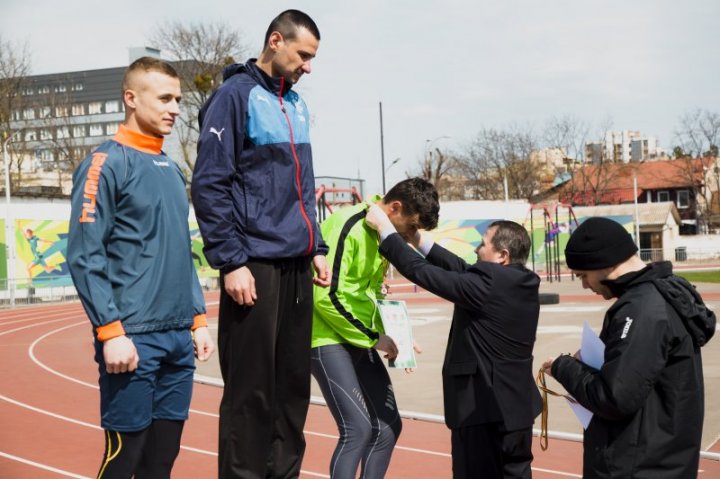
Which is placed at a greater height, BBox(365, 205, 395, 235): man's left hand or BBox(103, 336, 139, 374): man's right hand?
BBox(365, 205, 395, 235): man's left hand

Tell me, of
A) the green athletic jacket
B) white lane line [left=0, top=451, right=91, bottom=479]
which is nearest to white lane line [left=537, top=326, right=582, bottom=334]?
white lane line [left=0, top=451, right=91, bottom=479]

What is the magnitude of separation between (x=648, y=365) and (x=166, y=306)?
182cm

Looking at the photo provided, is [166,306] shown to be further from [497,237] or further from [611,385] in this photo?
[497,237]

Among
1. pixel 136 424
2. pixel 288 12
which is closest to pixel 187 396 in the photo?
pixel 136 424

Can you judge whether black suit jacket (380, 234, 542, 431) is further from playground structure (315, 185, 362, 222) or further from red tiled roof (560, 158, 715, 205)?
red tiled roof (560, 158, 715, 205)

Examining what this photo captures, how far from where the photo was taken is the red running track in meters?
6.47

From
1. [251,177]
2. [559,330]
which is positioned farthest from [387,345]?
[559,330]

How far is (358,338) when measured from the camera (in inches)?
186

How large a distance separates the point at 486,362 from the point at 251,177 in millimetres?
1787

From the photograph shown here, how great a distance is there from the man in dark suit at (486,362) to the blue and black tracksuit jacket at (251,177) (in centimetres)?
116

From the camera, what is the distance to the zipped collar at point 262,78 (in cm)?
358

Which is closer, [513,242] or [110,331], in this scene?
[110,331]

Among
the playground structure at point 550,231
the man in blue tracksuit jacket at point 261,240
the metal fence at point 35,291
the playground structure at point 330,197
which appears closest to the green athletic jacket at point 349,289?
the man in blue tracksuit jacket at point 261,240

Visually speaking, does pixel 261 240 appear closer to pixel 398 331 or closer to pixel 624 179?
pixel 398 331
